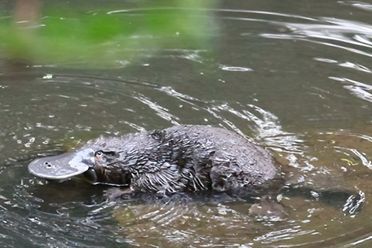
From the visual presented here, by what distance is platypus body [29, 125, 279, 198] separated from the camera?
4086mm

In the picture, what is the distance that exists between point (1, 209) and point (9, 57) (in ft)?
10.0

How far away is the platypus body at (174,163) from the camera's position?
4.09 metres

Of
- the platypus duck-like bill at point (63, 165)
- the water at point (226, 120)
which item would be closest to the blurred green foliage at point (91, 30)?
the water at point (226, 120)

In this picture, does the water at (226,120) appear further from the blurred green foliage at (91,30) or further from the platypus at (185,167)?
the blurred green foliage at (91,30)

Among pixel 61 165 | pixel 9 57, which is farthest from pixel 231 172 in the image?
pixel 9 57

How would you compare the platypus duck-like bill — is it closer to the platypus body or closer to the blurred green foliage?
the platypus body

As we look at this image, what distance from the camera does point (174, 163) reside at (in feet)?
13.7

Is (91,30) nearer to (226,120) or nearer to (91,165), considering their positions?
(91,165)

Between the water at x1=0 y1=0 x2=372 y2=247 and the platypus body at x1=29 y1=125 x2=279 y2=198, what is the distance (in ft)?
0.40

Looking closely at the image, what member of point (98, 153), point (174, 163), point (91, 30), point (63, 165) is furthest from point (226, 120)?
point (91, 30)

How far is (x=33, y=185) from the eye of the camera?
13.9 feet

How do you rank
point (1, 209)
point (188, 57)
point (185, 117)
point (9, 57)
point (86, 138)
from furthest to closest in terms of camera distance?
point (188, 57) → point (185, 117) → point (86, 138) → point (1, 209) → point (9, 57)

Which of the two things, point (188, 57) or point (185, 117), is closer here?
point (185, 117)

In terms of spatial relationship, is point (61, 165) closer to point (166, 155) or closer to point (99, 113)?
point (166, 155)
